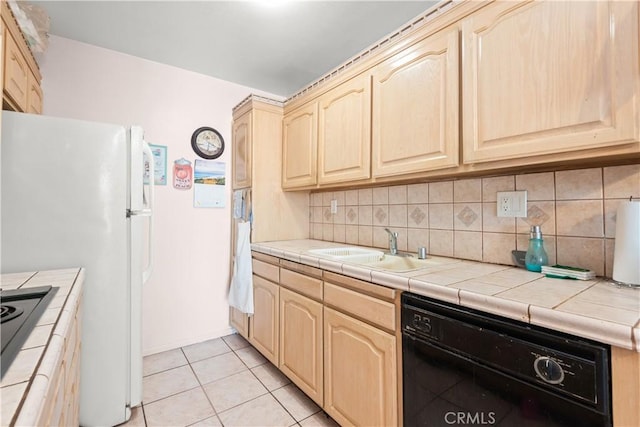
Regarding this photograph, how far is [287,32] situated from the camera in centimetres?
192

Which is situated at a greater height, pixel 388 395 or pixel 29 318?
pixel 29 318

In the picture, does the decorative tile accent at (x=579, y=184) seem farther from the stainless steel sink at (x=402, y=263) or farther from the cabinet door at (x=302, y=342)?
the cabinet door at (x=302, y=342)

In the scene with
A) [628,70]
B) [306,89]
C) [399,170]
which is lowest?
[399,170]

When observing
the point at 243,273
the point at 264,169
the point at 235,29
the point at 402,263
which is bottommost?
the point at 243,273

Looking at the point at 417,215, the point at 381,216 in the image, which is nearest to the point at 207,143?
the point at 381,216

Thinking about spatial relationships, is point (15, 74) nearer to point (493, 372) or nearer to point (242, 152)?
point (242, 152)

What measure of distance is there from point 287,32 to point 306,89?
1.36 ft

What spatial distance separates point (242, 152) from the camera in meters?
2.49

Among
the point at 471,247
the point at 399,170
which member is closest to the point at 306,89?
the point at 399,170

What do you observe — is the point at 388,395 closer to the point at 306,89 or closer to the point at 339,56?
the point at 306,89

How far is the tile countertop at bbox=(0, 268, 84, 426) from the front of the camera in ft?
1.36

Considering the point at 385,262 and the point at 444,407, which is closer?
the point at 444,407

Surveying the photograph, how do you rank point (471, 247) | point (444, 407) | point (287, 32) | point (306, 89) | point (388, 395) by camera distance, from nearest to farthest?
point (444, 407) → point (388, 395) → point (471, 247) → point (287, 32) → point (306, 89)

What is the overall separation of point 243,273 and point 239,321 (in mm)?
514
